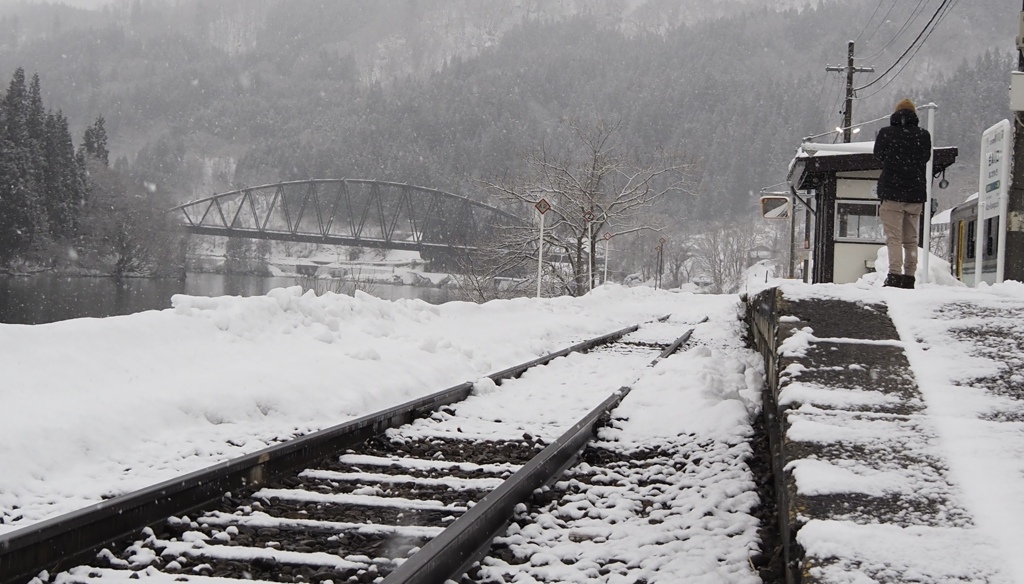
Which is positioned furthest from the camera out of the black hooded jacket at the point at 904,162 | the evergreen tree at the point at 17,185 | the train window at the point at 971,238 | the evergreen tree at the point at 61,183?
the evergreen tree at the point at 61,183

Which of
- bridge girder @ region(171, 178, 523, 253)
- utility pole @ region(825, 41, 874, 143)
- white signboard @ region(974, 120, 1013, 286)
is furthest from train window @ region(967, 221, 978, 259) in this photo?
bridge girder @ region(171, 178, 523, 253)

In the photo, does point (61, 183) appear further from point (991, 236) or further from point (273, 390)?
point (273, 390)

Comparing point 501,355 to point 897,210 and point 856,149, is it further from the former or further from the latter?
point 856,149

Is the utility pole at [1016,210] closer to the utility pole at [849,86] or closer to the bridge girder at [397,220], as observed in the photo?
the utility pole at [849,86]

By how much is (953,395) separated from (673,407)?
3.21 m

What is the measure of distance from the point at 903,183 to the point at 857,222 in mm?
10673

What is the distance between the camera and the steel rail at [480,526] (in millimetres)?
2775

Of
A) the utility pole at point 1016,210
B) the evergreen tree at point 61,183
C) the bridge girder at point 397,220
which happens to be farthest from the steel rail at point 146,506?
the evergreen tree at point 61,183

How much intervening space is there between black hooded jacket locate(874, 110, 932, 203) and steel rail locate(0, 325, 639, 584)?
662 cm

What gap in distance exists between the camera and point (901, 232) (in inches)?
370

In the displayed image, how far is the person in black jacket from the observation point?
9.07m

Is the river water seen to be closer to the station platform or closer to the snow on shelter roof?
the snow on shelter roof

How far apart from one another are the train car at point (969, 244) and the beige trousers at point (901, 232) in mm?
7308

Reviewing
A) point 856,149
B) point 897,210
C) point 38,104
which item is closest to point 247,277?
point 38,104
